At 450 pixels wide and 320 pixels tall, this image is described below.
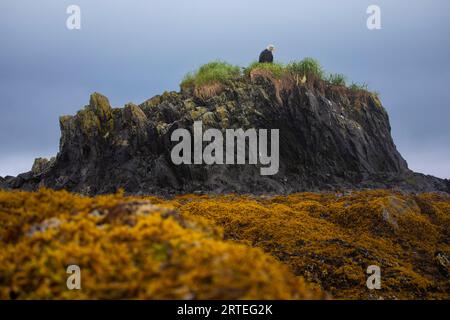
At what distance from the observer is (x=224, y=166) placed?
22500 millimetres

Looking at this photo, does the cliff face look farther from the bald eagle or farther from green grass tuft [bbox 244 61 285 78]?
the bald eagle

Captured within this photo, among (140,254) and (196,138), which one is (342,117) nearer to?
(196,138)

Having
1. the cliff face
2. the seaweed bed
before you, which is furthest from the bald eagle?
the seaweed bed

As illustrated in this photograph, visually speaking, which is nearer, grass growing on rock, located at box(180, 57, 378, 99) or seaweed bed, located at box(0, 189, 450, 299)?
seaweed bed, located at box(0, 189, 450, 299)

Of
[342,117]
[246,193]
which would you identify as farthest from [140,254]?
[342,117]

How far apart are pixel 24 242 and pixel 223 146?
701 inches

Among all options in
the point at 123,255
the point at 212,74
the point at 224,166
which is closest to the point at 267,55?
the point at 212,74

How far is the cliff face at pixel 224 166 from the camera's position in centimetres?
2239

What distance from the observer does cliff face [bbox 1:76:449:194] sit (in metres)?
22.4

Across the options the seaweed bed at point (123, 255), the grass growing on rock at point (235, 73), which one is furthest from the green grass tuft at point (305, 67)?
the seaweed bed at point (123, 255)

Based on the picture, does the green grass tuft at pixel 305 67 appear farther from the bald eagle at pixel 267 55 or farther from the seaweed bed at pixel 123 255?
the seaweed bed at pixel 123 255

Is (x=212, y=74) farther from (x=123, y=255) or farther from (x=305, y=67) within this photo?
(x=123, y=255)

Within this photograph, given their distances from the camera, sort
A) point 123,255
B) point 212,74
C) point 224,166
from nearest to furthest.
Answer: point 123,255, point 224,166, point 212,74
